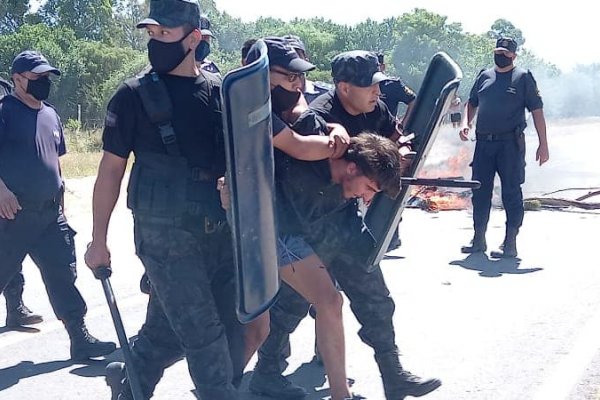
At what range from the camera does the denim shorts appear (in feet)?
13.7

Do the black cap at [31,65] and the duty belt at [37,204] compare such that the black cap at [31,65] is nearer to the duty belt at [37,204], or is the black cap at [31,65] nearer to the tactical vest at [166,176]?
the duty belt at [37,204]

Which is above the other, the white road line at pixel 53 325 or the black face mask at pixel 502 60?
the black face mask at pixel 502 60

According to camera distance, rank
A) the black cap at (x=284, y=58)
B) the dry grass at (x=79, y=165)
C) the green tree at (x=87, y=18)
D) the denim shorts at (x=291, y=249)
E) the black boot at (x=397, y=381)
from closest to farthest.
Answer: the black cap at (x=284, y=58) < the denim shorts at (x=291, y=249) < the black boot at (x=397, y=381) < the dry grass at (x=79, y=165) < the green tree at (x=87, y=18)

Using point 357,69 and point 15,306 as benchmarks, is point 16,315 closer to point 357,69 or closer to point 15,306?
point 15,306

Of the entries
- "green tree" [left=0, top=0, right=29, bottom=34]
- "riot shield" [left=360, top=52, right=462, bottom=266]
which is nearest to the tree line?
"green tree" [left=0, top=0, right=29, bottom=34]

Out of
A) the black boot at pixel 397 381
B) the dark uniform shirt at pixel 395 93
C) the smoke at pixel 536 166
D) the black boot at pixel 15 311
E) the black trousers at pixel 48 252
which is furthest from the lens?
the smoke at pixel 536 166

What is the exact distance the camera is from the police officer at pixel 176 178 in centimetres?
357

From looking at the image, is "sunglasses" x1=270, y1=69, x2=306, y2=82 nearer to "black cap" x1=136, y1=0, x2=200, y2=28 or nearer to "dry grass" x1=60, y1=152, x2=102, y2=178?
"black cap" x1=136, y1=0, x2=200, y2=28

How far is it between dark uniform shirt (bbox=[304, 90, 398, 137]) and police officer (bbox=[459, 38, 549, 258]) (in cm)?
407

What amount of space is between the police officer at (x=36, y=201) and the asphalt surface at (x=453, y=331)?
303 mm

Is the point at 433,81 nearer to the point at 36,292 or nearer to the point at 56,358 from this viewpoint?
the point at 56,358

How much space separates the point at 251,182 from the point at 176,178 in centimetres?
36

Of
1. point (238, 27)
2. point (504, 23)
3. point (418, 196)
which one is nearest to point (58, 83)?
point (418, 196)

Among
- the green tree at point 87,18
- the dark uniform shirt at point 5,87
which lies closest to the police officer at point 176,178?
the dark uniform shirt at point 5,87
